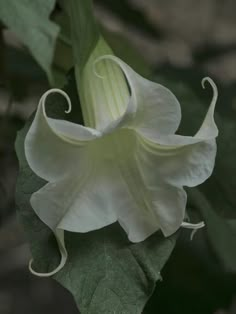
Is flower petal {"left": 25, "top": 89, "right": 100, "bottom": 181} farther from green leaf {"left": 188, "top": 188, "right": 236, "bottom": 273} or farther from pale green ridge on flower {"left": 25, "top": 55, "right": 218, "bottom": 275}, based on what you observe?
green leaf {"left": 188, "top": 188, "right": 236, "bottom": 273}

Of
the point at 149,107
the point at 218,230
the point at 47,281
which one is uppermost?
the point at 149,107

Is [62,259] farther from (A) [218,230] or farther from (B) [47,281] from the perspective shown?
(B) [47,281]

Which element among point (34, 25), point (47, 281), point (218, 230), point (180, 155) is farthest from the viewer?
point (47, 281)

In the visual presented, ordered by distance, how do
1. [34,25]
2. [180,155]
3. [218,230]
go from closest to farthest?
[34,25] < [180,155] < [218,230]

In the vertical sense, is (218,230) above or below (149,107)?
below

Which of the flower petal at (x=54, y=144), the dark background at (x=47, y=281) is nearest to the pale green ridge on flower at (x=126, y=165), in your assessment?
the flower petal at (x=54, y=144)

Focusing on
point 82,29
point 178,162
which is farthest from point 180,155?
point 82,29

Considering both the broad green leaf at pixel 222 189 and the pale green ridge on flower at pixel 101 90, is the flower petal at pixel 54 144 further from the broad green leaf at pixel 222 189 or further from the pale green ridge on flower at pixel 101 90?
the broad green leaf at pixel 222 189
